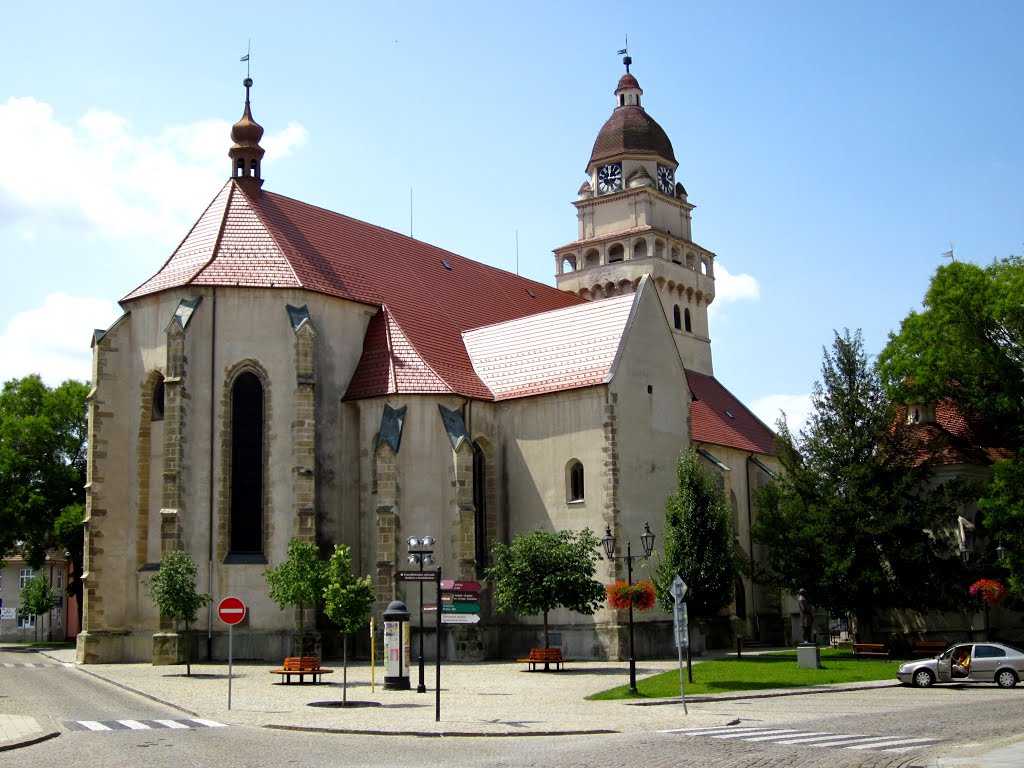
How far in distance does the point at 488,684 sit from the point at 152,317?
58.6 ft

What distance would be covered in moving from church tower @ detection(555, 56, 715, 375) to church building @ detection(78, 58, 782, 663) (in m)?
17.5

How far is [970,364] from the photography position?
42969 mm

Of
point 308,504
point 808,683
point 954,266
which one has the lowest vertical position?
point 808,683

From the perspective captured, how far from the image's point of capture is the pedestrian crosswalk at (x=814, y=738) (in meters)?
16.6

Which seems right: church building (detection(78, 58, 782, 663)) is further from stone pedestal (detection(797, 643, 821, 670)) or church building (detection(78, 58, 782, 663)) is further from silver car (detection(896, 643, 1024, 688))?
silver car (detection(896, 643, 1024, 688))

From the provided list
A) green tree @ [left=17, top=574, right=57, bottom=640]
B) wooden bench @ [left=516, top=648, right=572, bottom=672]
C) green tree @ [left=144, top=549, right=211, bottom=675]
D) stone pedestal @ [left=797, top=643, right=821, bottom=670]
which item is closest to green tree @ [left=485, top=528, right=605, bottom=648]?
wooden bench @ [left=516, top=648, right=572, bottom=672]

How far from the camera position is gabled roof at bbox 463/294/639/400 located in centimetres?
3916

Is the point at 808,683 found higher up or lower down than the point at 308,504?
lower down

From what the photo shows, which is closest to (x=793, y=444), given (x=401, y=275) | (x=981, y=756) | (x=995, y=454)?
(x=995, y=454)

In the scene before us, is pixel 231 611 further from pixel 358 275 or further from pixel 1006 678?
pixel 358 275

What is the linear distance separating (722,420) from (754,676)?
24285mm

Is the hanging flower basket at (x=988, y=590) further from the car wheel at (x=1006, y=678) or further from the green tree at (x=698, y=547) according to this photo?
the green tree at (x=698, y=547)

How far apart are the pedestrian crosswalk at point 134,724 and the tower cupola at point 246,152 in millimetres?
25337

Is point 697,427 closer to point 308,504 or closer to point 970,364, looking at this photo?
point 970,364
